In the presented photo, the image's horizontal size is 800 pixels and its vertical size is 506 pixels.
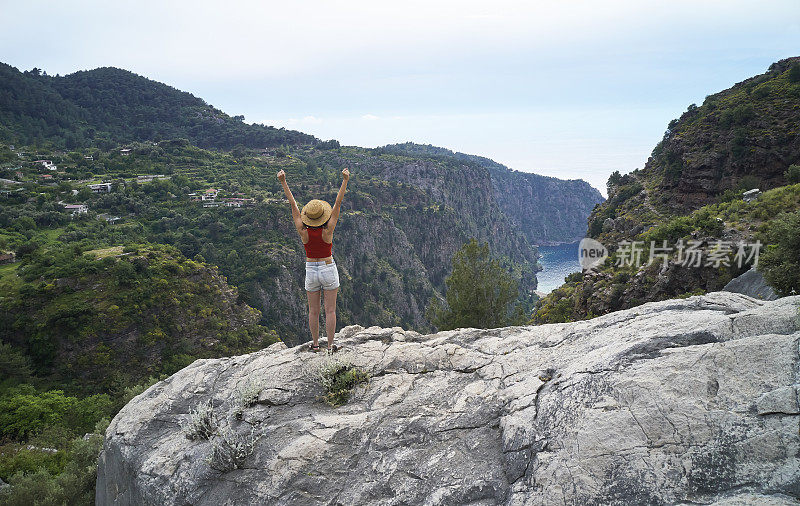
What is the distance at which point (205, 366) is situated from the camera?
9391 mm

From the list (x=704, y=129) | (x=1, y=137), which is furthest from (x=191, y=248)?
(x=1, y=137)

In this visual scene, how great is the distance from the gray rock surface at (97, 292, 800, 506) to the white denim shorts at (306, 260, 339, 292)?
5.19 feet

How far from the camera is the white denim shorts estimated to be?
26.9ft

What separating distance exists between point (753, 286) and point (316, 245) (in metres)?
15.2

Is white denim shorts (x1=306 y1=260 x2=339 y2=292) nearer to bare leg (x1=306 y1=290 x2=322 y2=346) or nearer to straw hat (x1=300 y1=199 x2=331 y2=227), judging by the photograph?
bare leg (x1=306 y1=290 x2=322 y2=346)

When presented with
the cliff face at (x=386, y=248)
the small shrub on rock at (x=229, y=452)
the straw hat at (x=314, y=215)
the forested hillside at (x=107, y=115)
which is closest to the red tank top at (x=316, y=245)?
the straw hat at (x=314, y=215)

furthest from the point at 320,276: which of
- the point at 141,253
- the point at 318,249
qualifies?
the point at 141,253

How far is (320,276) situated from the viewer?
8.21 metres

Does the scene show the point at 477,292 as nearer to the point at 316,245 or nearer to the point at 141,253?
Answer: the point at 316,245

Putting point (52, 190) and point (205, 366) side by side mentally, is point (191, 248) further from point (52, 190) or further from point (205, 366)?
point (205, 366)

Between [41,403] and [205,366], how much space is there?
105 ft

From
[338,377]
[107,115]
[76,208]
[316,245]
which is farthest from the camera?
[107,115]

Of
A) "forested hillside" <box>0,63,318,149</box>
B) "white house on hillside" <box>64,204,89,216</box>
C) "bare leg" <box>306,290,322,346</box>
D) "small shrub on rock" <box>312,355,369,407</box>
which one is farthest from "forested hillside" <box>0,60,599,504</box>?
"small shrub on rock" <box>312,355,369,407</box>

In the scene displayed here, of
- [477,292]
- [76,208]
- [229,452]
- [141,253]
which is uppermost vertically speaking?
[76,208]
